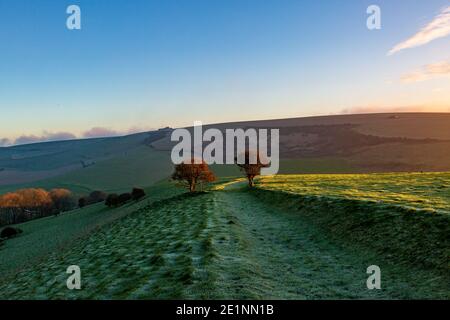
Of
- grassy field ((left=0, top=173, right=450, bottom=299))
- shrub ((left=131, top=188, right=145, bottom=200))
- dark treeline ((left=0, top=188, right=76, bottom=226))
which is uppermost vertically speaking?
grassy field ((left=0, top=173, right=450, bottom=299))

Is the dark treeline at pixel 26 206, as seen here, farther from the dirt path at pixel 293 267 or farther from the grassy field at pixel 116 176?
the dirt path at pixel 293 267

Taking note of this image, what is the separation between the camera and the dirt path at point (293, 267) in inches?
485

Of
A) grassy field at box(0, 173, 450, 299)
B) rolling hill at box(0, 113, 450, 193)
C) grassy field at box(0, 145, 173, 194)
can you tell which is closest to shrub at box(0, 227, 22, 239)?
grassy field at box(0, 173, 450, 299)

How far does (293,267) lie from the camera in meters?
15.6

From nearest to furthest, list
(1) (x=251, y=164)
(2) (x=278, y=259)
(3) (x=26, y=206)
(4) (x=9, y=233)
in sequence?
(2) (x=278, y=259) < (1) (x=251, y=164) < (4) (x=9, y=233) < (3) (x=26, y=206)

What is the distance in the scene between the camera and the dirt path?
40.4 feet

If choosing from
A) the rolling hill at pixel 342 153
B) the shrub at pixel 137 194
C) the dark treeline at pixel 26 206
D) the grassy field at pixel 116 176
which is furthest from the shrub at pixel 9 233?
the grassy field at pixel 116 176

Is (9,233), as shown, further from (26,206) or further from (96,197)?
(26,206)

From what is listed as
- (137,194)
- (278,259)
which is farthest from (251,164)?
(278,259)

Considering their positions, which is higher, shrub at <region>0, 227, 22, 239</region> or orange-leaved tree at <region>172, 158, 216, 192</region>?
orange-leaved tree at <region>172, 158, 216, 192</region>

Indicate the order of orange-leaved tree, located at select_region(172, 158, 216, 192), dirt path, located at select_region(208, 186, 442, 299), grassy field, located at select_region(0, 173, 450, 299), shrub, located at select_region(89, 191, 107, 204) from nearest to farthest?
dirt path, located at select_region(208, 186, 442, 299) → grassy field, located at select_region(0, 173, 450, 299) → orange-leaved tree, located at select_region(172, 158, 216, 192) → shrub, located at select_region(89, 191, 107, 204)

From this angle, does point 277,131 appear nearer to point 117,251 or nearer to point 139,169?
point 139,169

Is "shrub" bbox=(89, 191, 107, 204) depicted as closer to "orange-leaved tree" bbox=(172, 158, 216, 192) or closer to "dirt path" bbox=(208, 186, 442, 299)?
"orange-leaved tree" bbox=(172, 158, 216, 192)

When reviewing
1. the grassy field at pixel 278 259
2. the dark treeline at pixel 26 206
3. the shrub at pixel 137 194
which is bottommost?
the dark treeline at pixel 26 206
